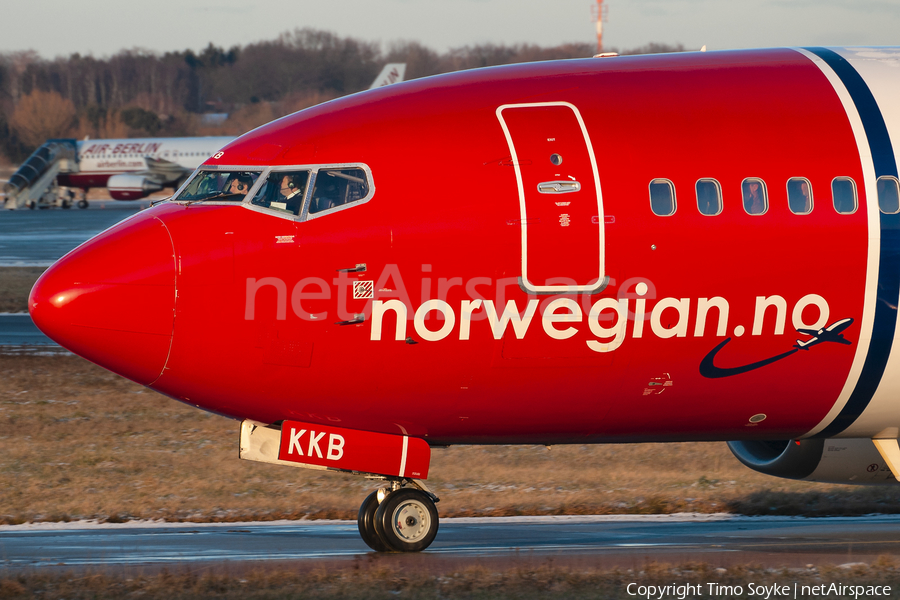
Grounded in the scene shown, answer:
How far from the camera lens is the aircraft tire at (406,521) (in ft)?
36.6

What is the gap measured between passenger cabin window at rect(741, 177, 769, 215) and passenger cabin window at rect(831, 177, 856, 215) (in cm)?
74

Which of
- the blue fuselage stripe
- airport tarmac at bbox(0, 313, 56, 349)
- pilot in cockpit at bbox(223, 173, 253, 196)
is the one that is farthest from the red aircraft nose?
airport tarmac at bbox(0, 313, 56, 349)

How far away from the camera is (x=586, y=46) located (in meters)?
109

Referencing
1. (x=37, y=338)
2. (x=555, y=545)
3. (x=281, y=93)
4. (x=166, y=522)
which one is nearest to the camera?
(x=555, y=545)

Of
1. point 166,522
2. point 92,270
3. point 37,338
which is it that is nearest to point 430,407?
point 92,270

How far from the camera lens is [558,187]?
34.1ft

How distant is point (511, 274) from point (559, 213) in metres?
0.77

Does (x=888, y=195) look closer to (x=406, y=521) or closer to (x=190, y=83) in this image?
(x=406, y=521)

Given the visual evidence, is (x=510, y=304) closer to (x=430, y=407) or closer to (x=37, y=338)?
(x=430, y=407)

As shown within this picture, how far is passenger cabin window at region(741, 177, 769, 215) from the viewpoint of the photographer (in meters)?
10.5

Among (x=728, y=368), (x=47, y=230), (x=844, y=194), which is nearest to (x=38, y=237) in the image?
(x=47, y=230)

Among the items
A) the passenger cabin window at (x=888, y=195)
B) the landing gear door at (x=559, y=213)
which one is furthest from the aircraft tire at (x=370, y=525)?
the passenger cabin window at (x=888, y=195)

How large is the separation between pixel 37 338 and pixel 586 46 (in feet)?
292

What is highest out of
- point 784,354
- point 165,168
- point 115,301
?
point 115,301
